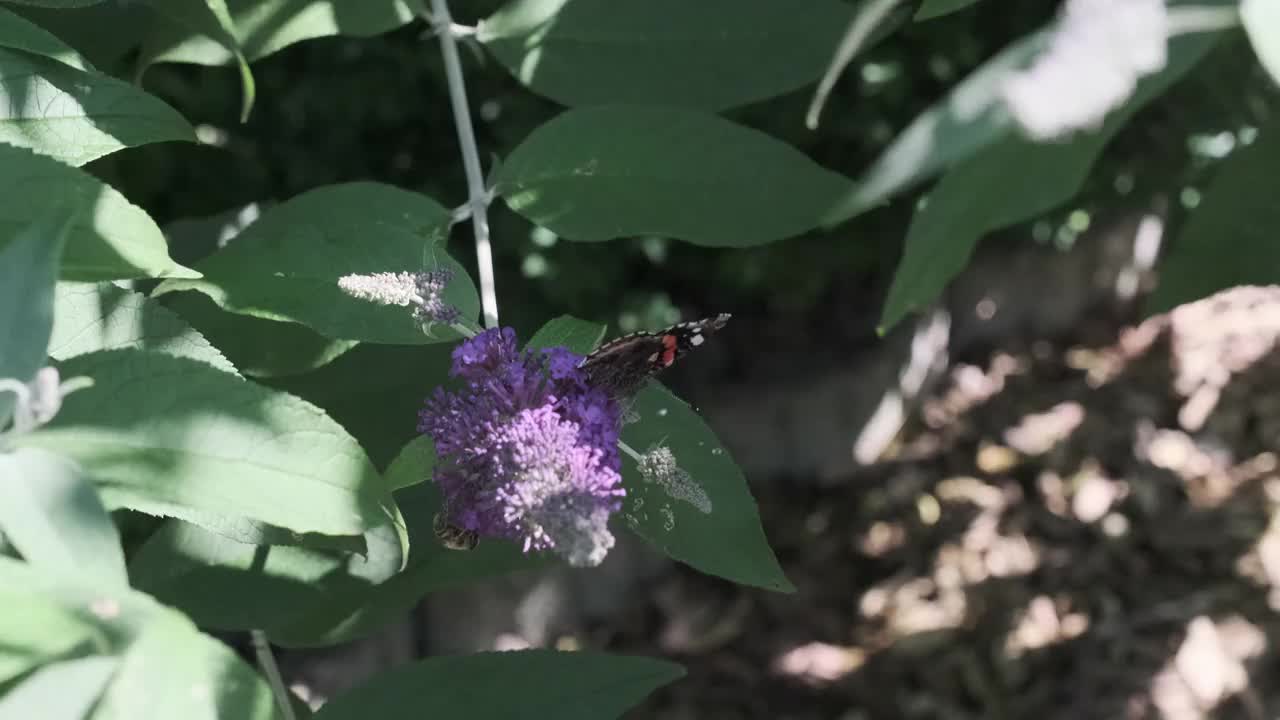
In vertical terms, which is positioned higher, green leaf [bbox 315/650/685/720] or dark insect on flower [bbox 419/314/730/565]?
dark insect on flower [bbox 419/314/730/565]

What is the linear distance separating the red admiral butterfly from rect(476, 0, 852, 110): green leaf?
28 centimetres

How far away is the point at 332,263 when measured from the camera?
76cm

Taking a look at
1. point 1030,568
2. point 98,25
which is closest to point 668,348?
point 98,25

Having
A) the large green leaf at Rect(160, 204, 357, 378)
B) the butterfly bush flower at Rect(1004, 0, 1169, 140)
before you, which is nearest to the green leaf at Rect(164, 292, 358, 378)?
the large green leaf at Rect(160, 204, 357, 378)

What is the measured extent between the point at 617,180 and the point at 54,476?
0.47 meters

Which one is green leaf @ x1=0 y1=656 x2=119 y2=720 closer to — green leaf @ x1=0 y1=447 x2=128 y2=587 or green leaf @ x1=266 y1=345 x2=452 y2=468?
green leaf @ x1=0 y1=447 x2=128 y2=587

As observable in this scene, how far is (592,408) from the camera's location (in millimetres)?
650

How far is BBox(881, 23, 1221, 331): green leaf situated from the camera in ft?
1.56

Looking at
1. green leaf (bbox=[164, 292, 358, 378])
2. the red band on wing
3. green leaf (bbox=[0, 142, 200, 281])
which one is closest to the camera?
green leaf (bbox=[0, 142, 200, 281])

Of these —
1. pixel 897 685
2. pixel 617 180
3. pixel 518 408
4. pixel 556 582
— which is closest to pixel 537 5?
pixel 617 180

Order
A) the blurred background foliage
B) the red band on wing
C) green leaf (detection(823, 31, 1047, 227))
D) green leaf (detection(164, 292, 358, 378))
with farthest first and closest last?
the blurred background foliage → green leaf (detection(164, 292, 358, 378)) → the red band on wing → green leaf (detection(823, 31, 1047, 227))

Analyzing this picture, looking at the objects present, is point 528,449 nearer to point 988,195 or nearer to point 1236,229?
point 988,195

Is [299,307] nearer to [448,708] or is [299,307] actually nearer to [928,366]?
[448,708]

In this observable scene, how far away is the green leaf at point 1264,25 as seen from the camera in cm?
42
